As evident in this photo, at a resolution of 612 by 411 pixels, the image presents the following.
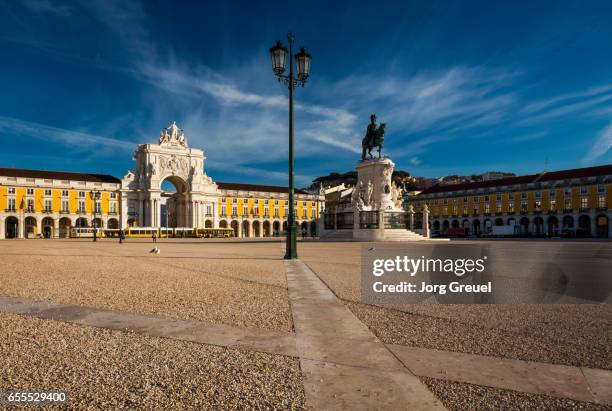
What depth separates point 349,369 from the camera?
361cm

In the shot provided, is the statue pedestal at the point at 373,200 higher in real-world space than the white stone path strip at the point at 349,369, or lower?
higher

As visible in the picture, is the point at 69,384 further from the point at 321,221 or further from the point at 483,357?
the point at 321,221

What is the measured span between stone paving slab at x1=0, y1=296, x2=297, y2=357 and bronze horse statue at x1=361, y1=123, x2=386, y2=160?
3500 centimetres

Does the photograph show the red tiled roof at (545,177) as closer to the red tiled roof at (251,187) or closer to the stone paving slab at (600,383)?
the red tiled roof at (251,187)

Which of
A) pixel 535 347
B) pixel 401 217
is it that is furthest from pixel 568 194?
pixel 535 347

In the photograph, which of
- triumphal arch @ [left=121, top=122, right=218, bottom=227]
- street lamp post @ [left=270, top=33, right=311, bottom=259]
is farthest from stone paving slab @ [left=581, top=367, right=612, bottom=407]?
triumphal arch @ [left=121, top=122, right=218, bottom=227]

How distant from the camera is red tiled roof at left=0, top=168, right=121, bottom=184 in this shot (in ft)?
236

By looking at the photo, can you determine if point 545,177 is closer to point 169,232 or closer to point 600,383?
point 169,232

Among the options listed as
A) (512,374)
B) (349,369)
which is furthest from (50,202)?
(512,374)

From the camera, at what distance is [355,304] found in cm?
664

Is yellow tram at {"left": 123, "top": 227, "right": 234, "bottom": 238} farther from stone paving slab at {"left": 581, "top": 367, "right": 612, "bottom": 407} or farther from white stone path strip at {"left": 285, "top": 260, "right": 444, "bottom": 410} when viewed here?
stone paving slab at {"left": 581, "top": 367, "right": 612, "bottom": 407}

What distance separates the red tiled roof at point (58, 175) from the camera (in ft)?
236

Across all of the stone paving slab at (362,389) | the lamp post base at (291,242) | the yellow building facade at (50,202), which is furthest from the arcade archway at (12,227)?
the stone paving slab at (362,389)

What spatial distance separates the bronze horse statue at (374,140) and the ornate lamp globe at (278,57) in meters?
25.1
